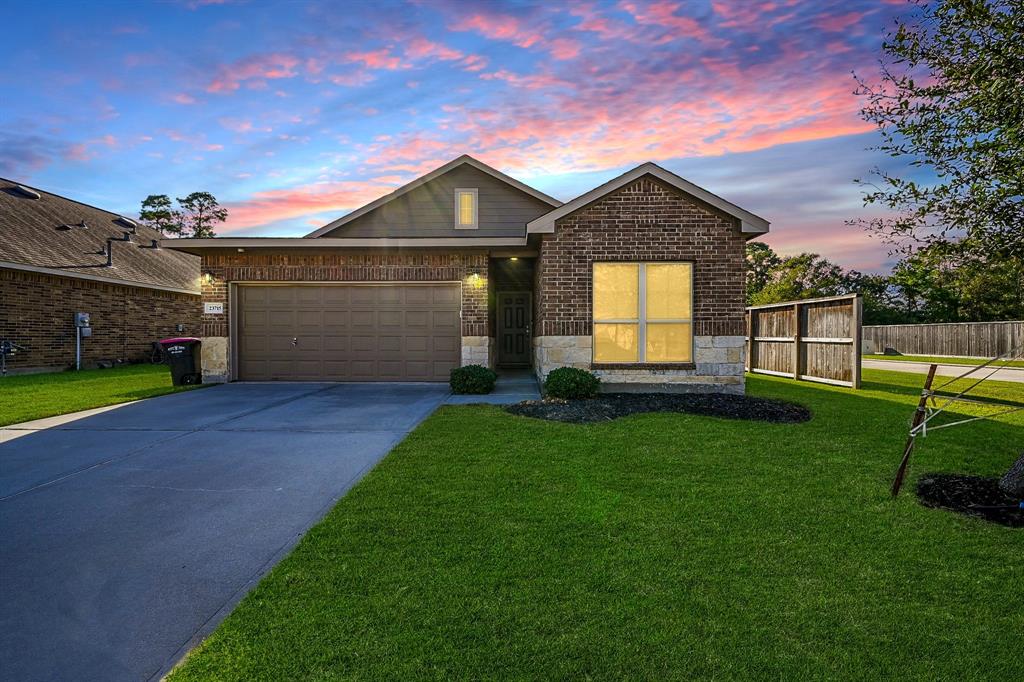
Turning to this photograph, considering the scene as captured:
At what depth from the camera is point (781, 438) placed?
23.2ft

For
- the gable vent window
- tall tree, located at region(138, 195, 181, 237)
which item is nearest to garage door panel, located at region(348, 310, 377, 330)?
the gable vent window

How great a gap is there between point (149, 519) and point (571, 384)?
716 centimetres

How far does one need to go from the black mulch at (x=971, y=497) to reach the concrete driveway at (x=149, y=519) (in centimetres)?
545

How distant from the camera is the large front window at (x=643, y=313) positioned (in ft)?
36.7

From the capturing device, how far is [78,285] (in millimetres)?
18797

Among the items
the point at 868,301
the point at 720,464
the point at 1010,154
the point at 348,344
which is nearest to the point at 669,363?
the point at 720,464

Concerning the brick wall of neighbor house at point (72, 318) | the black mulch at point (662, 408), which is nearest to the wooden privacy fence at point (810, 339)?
the black mulch at point (662, 408)

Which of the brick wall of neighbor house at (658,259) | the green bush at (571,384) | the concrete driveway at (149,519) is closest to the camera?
the concrete driveway at (149,519)

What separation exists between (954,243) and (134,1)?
12332 millimetres

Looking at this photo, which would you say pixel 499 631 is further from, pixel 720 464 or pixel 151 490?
pixel 151 490

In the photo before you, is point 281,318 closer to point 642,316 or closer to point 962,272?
point 642,316

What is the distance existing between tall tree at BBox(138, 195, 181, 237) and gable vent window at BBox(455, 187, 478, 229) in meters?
40.7

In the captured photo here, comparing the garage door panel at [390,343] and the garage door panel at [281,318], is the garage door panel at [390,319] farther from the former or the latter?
the garage door panel at [281,318]

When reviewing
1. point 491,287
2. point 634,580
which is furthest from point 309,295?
point 634,580
